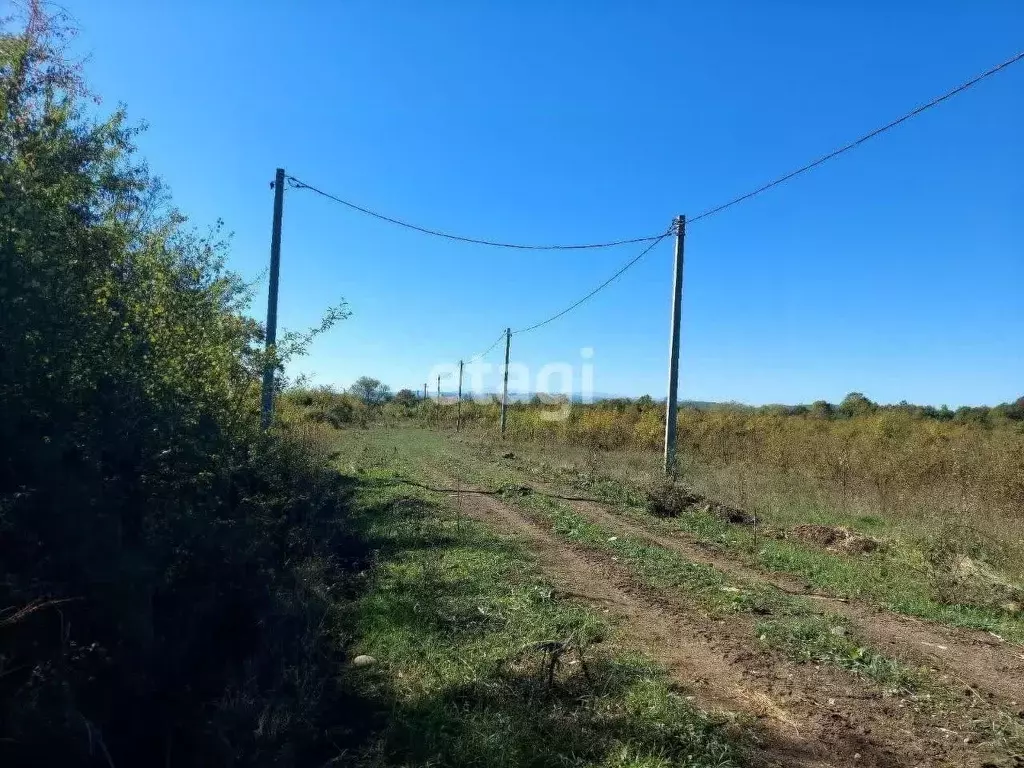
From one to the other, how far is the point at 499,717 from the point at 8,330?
3257 millimetres

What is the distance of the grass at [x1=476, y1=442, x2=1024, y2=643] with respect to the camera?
561cm

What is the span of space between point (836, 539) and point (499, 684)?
21.8 feet

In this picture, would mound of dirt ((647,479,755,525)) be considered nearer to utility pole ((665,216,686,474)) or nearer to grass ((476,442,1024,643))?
grass ((476,442,1024,643))

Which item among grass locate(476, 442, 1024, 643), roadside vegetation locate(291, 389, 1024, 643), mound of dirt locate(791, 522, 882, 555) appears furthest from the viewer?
Result: mound of dirt locate(791, 522, 882, 555)

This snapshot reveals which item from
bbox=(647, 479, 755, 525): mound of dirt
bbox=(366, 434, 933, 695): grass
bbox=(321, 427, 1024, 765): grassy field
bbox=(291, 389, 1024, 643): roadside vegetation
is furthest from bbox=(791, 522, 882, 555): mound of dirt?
bbox=(366, 434, 933, 695): grass

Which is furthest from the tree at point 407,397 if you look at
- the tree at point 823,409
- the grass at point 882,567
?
the grass at point 882,567

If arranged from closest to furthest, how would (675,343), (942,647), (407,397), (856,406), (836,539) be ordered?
(942,647), (836,539), (675,343), (856,406), (407,397)

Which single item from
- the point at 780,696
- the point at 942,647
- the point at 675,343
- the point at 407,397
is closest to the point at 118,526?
the point at 780,696

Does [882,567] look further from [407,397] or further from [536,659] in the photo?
[407,397]

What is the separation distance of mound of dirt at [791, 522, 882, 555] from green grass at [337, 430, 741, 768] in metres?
4.35

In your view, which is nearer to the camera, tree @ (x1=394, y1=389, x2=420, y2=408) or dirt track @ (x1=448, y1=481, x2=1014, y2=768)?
dirt track @ (x1=448, y1=481, x2=1014, y2=768)

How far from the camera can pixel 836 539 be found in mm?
8500

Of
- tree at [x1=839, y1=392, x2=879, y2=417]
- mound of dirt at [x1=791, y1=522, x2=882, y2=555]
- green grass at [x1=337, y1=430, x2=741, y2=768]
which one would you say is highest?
tree at [x1=839, y1=392, x2=879, y2=417]

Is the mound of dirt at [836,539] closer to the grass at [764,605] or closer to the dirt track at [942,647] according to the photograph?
the dirt track at [942,647]
